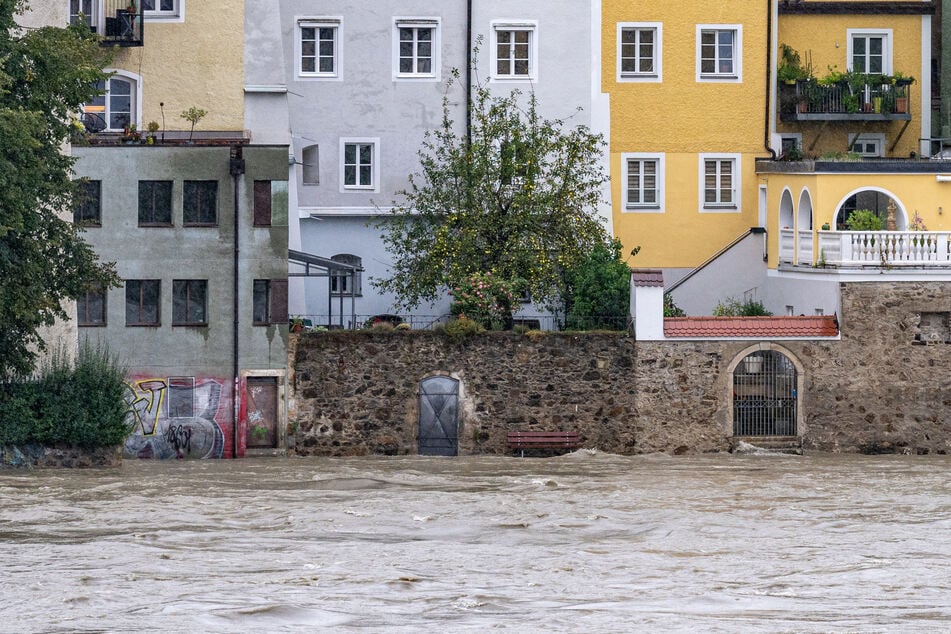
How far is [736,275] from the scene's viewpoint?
56.1 m

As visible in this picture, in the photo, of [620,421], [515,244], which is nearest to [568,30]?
[515,244]

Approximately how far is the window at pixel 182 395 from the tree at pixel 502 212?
20.1 ft

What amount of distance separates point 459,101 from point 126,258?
1052cm

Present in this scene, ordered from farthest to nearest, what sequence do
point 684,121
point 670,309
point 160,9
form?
point 684,121
point 160,9
point 670,309

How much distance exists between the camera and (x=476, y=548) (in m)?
34.3

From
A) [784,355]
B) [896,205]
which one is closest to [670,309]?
[784,355]

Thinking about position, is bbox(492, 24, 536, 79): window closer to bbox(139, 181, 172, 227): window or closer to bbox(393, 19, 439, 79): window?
bbox(393, 19, 439, 79): window

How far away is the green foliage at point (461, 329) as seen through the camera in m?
49.9

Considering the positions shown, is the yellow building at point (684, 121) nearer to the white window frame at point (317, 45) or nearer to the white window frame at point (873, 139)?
the white window frame at point (873, 139)

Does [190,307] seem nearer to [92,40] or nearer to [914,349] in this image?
[92,40]

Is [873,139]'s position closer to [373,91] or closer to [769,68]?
[769,68]

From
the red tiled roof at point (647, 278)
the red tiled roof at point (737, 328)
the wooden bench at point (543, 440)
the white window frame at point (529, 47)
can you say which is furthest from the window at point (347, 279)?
the red tiled roof at point (737, 328)

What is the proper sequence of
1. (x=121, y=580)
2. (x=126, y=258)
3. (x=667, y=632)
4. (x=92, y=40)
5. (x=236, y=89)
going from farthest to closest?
(x=236, y=89) → (x=126, y=258) → (x=92, y=40) → (x=121, y=580) → (x=667, y=632)

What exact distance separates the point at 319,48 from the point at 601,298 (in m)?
10.9
